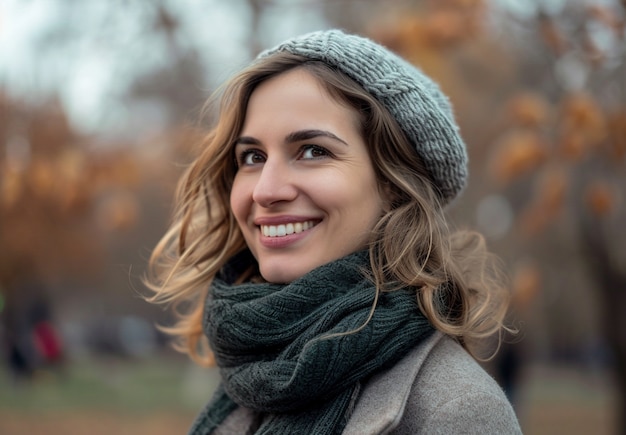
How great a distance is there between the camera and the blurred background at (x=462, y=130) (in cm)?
471

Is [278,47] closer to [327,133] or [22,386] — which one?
[327,133]

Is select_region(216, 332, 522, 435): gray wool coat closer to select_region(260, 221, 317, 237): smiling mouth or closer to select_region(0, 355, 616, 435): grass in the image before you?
select_region(260, 221, 317, 237): smiling mouth

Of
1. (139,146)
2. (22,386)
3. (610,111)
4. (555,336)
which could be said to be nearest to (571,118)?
(610,111)

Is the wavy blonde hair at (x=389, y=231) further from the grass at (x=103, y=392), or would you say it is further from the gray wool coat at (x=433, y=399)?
the grass at (x=103, y=392)

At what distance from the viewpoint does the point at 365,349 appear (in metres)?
1.81

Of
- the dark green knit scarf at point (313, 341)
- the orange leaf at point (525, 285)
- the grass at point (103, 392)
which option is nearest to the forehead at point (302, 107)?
the dark green knit scarf at point (313, 341)

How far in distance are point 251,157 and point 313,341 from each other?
25.9 inches

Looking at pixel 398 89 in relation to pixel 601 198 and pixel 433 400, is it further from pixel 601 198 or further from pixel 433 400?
pixel 601 198

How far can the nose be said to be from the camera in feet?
6.53

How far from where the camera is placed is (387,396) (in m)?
1.80

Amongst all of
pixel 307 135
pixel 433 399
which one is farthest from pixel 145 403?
pixel 433 399

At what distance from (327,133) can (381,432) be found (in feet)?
2.72

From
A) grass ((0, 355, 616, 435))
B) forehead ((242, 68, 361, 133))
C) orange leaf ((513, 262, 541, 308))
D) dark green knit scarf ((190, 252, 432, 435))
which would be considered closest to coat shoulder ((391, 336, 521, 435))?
dark green knit scarf ((190, 252, 432, 435))

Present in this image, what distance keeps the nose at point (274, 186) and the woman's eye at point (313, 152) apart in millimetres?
65
